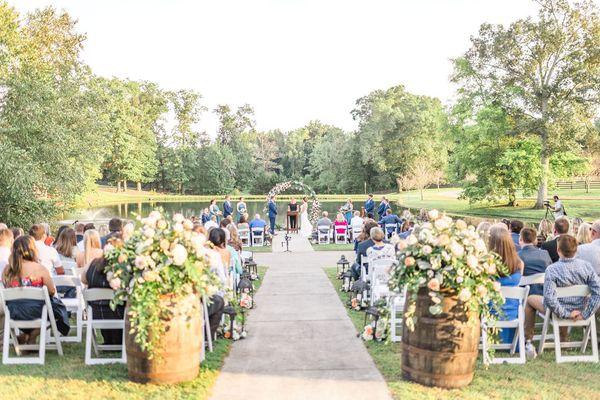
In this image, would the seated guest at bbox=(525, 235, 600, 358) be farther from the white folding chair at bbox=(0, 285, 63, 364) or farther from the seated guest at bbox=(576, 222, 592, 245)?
the white folding chair at bbox=(0, 285, 63, 364)

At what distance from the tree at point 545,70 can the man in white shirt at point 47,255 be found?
1068 inches

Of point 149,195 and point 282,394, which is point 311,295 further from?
point 149,195

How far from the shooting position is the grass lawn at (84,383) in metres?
4.40

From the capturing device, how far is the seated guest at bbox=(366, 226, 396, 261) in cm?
747

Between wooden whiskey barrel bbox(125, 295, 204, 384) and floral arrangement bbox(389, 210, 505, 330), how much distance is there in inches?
78.8

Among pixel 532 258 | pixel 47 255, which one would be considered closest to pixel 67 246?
pixel 47 255

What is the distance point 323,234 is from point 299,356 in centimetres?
1206

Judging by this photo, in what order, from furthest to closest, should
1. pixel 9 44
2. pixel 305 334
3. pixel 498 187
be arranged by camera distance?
pixel 498 187 < pixel 9 44 < pixel 305 334

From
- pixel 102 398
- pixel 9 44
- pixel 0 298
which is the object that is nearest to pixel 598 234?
pixel 102 398

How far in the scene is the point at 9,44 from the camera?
782 inches

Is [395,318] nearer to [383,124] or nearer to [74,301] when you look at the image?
[74,301]

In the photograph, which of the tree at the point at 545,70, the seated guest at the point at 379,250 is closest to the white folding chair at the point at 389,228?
the seated guest at the point at 379,250

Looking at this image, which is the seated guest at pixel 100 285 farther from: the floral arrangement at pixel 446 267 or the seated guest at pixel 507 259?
the seated guest at pixel 507 259

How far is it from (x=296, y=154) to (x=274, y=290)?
63.1m
